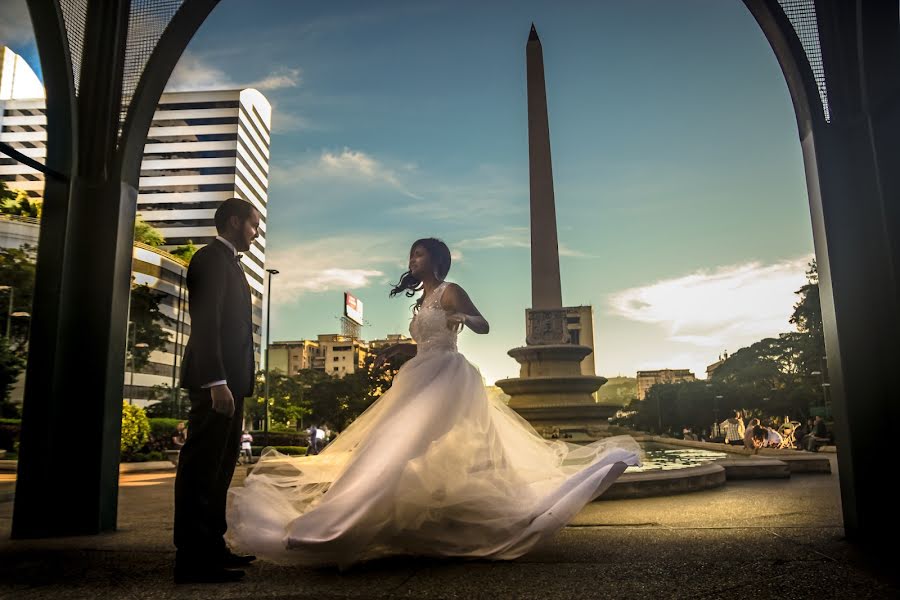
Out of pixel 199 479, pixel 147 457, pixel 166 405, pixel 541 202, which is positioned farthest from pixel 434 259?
pixel 166 405

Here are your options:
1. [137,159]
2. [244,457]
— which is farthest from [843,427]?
[244,457]

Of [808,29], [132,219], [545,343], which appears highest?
[808,29]

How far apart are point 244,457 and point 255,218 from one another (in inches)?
843

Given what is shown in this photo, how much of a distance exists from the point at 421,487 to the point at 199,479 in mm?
1173

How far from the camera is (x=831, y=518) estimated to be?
5.52 metres

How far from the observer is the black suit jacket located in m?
Answer: 3.62

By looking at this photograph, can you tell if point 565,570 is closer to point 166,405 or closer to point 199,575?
point 199,575

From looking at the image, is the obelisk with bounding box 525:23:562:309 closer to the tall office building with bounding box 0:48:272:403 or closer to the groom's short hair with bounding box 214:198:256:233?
the groom's short hair with bounding box 214:198:256:233

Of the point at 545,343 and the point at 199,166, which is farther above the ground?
the point at 199,166

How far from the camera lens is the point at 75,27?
5270mm

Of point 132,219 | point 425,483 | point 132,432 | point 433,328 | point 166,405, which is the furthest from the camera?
point 166,405

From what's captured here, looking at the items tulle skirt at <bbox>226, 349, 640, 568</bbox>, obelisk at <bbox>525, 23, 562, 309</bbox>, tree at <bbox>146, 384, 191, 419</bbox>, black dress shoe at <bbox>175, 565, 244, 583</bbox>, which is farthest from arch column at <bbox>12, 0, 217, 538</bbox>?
tree at <bbox>146, 384, 191, 419</bbox>

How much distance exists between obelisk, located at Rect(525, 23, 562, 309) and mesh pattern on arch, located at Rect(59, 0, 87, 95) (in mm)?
14924

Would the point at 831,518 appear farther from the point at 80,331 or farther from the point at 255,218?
the point at 80,331
